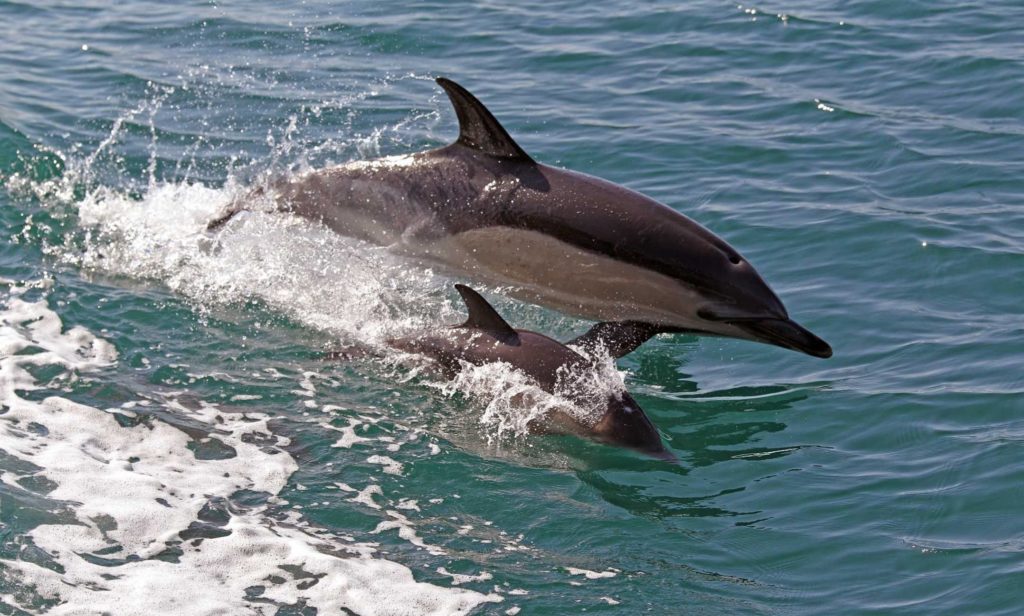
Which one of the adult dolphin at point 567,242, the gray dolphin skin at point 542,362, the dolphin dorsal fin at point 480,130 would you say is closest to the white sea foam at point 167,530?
the gray dolphin skin at point 542,362

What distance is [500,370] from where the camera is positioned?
8.87 meters

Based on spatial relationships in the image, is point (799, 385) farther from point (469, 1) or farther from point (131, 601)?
point (469, 1)

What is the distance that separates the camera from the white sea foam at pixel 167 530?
6949mm

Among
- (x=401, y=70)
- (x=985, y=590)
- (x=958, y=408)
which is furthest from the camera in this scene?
(x=401, y=70)

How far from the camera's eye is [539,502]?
7855 mm

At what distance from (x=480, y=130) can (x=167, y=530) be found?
131 inches

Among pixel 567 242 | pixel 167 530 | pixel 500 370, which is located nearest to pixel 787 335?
pixel 567 242

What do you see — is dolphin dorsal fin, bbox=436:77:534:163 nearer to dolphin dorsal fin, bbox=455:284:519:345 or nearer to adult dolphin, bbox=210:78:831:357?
adult dolphin, bbox=210:78:831:357

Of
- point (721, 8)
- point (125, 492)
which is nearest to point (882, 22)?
point (721, 8)

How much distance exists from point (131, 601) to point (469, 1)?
1329 centimetres

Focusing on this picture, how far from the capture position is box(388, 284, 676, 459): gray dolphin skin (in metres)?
Answer: 8.41

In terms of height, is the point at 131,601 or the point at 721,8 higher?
the point at 721,8

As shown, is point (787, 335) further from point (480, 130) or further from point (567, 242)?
point (480, 130)

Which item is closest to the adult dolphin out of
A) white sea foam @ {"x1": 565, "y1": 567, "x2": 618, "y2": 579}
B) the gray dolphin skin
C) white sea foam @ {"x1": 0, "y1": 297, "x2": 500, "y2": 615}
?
the gray dolphin skin
